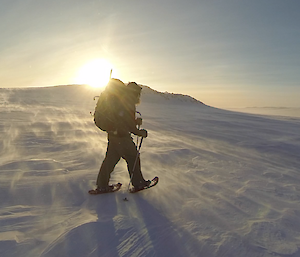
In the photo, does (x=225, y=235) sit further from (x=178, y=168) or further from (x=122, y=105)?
(x=178, y=168)

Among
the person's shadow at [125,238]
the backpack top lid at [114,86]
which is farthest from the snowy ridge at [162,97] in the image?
the person's shadow at [125,238]

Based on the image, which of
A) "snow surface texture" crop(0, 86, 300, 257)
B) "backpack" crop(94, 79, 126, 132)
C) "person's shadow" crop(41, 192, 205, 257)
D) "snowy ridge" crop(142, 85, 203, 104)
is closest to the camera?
"person's shadow" crop(41, 192, 205, 257)

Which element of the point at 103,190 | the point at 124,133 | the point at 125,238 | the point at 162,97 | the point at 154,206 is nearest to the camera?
the point at 125,238

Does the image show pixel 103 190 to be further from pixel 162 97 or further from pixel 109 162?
pixel 162 97

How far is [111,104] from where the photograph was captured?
3.30 metres

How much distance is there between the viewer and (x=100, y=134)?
27.8ft

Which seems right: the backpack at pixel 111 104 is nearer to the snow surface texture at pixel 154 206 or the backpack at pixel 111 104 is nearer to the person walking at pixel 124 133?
the person walking at pixel 124 133

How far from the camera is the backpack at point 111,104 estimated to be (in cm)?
330

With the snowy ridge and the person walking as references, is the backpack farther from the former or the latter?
the snowy ridge

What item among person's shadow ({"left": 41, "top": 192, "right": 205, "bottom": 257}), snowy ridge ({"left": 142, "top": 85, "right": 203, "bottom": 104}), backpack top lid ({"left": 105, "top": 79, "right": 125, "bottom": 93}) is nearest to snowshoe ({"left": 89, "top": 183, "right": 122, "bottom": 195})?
person's shadow ({"left": 41, "top": 192, "right": 205, "bottom": 257})

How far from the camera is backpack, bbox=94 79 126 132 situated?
10.8ft

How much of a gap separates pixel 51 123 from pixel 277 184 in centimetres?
827

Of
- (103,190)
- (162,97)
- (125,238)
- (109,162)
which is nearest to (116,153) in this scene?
(109,162)

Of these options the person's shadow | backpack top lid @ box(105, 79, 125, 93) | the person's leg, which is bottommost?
the person's shadow
